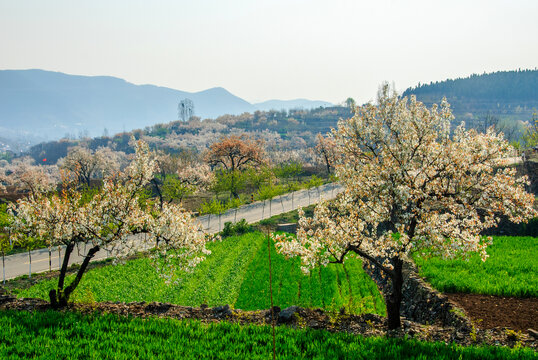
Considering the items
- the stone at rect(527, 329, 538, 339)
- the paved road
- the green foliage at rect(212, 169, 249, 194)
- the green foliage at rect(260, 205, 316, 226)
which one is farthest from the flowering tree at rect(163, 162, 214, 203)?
the stone at rect(527, 329, 538, 339)

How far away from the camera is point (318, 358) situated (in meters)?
8.26

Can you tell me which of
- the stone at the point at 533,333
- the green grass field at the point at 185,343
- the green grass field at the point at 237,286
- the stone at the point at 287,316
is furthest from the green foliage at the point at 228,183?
the stone at the point at 533,333

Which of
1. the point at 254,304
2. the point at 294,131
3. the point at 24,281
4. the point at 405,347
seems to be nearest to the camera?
the point at 405,347

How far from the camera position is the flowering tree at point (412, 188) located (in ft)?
31.6

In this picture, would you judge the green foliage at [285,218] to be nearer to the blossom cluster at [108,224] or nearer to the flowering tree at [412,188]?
the blossom cluster at [108,224]

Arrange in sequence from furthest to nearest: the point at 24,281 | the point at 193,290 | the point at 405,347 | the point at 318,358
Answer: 1. the point at 24,281
2. the point at 193,290
3. the point at 405,347
4. the point at 318,358

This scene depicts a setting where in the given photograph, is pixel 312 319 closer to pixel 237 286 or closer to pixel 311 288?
pixel 311 288

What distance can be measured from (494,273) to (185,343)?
1688 centimetres

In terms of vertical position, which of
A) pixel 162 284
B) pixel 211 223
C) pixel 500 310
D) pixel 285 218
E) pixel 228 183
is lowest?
pixel 211 223

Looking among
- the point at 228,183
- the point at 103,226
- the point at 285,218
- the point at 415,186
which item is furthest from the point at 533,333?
the point at 228,183

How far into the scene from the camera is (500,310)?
13.6 m

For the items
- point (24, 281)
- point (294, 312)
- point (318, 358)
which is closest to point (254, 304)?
point (294, 312)

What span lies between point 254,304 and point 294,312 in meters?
5.85

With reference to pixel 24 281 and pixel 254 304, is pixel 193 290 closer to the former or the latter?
pixel 254 304
